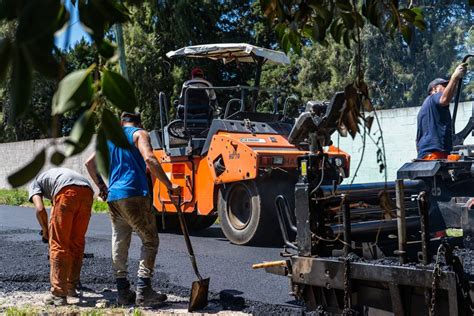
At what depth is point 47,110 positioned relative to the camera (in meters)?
1.49

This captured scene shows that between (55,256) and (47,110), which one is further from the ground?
(47,110)

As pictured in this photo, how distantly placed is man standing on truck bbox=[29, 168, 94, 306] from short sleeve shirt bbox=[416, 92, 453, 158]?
297cm

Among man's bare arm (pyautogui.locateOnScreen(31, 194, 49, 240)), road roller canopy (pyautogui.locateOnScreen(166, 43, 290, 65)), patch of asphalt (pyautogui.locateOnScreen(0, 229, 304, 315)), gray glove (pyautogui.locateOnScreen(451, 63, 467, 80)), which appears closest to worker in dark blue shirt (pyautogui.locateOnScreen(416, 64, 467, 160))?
gray glove (pyautogui.locateOnScreen(451, 63, 467, 80))

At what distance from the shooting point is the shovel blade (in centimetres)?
518

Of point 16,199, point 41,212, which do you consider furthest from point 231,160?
point 16,199

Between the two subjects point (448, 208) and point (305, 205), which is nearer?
point (305, 205)

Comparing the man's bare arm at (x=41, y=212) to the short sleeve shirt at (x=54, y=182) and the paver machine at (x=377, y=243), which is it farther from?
the paver machine at (x=377, y=243)

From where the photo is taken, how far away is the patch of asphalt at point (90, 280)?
17.2 feet

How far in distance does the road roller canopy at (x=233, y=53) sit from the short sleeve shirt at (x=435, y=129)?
3.96 metres

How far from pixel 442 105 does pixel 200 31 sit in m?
17.4

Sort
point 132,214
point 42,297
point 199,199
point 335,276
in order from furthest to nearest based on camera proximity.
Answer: point 199,199 < point 42,297 < point 132,214 < point 335,276

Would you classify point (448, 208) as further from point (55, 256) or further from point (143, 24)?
point (143, 24)

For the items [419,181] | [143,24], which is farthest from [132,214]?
[143,24]

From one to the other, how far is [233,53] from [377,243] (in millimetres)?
6064
